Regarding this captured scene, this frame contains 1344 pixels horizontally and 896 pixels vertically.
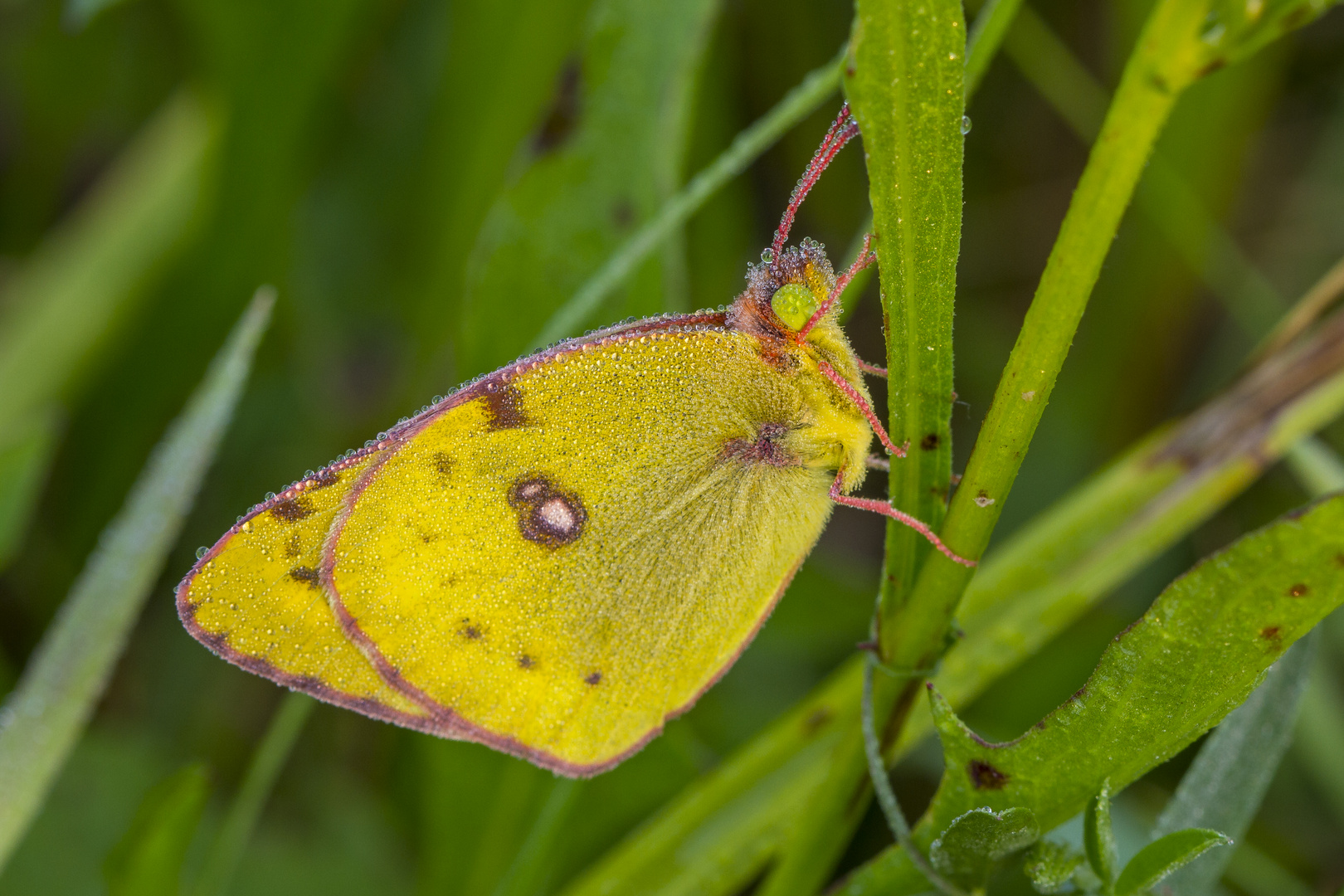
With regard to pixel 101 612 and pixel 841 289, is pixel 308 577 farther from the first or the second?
pixel 841 289

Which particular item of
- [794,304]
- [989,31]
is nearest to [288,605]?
[794,304]

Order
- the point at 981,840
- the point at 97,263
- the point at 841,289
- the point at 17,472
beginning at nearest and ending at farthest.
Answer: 1. the point at 981,840
2. the point at 841,289
3. the point at 17,472
4. the point at 97,263

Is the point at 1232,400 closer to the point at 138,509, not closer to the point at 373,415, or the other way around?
the point at 138,509

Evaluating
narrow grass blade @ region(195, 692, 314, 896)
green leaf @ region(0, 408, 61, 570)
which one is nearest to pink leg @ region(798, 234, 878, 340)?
narrow grass blade @ region(195, 692, 314, 896)

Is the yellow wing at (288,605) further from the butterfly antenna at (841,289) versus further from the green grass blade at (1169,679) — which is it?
the green grass blade at (1169,679)

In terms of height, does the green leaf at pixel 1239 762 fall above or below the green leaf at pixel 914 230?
below

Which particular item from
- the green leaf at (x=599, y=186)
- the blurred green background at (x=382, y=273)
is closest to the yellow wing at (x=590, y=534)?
the green leaf at (x=599, y=186)
